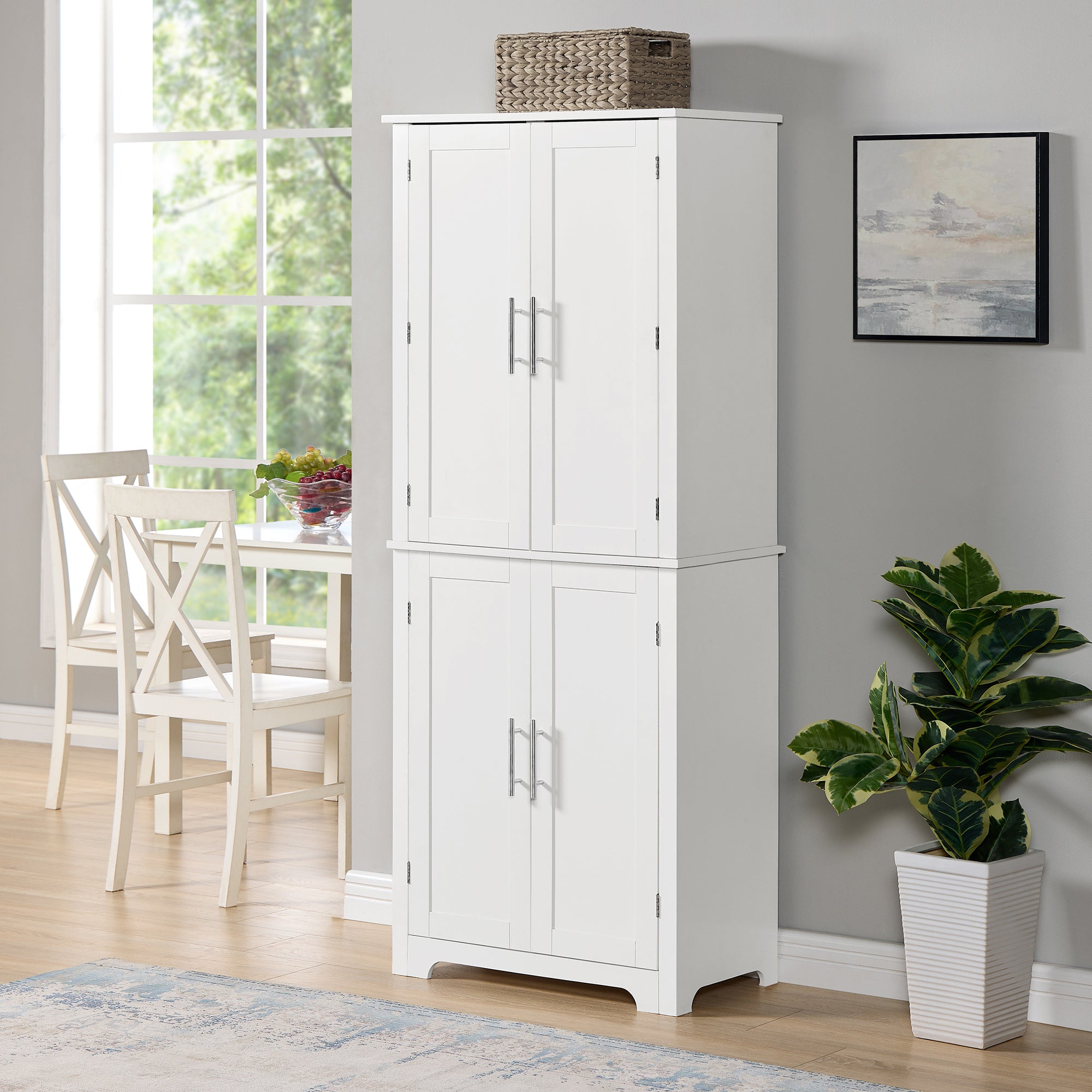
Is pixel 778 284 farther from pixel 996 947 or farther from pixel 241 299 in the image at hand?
pixel 241 299

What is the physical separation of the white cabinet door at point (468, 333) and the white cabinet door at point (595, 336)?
4 centimetres

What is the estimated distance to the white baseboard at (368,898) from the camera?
425 centimetres

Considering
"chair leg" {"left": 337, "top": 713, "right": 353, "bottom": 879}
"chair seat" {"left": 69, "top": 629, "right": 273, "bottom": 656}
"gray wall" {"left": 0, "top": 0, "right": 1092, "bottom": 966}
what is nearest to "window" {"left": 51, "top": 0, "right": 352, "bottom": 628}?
"chair seat" {"left": 69, "top": 629, "right": 273, "bottom": 656}

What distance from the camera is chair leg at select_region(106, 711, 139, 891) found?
4500 mm

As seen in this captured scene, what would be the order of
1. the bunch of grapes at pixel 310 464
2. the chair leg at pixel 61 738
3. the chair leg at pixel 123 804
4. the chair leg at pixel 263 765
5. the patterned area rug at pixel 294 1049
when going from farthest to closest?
the chair leg at pixel 61 738 < the chair leg at pixel 263 765 < the bunch of grapes at pixel 310 464 < the chair leg at pixel 123 804 < the patterned area rug at pixel 294 1049

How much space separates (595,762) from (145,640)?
7.14 ft

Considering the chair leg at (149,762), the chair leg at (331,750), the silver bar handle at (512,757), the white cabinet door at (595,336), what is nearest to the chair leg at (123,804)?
the chair leg at (149,762)

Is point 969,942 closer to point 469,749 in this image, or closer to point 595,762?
point 595,762

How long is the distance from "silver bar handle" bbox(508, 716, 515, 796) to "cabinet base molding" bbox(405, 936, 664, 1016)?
0.34m

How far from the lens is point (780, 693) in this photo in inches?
152

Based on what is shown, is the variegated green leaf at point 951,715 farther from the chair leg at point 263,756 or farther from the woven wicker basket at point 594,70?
the chair leg at point 263,756

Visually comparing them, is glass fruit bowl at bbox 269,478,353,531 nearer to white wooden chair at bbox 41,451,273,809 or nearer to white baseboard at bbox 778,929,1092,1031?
white wooden chair at bbox 41,451,273,809

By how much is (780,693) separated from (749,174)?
3.52ft

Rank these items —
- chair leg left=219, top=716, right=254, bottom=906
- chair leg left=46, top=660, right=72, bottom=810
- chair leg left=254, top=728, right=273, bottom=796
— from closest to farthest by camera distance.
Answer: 1. chair leg left=219, top=716, right=254, bottom=906
2. chair leg left=254, top=728, right=273, bottom=796
3. chair leg left=46, top=660, right=72, bottom=810
